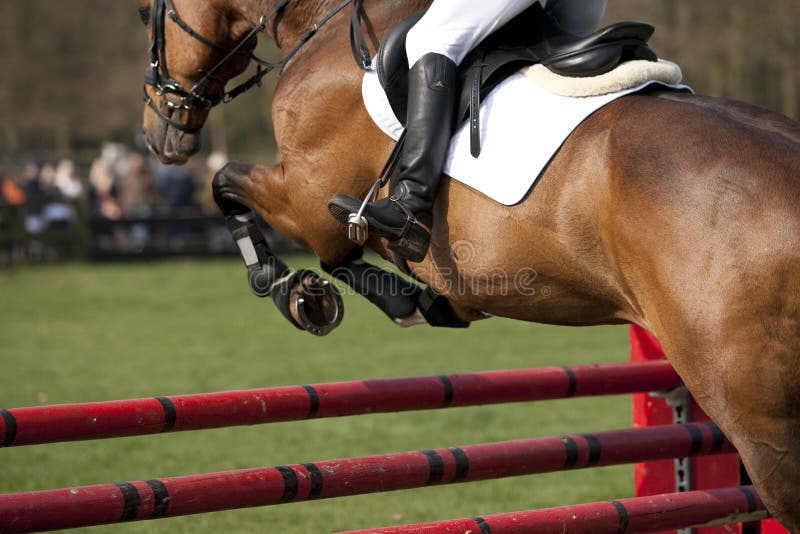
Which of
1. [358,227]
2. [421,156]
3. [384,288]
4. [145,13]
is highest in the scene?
[145,13]

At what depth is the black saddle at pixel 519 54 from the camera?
3271 mm

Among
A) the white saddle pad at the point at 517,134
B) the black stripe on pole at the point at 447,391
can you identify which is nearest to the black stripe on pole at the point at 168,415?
the black stripe on pole at the point at 447,391

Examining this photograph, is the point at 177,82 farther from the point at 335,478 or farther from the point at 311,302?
the point at 335,478

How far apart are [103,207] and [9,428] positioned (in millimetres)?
18621

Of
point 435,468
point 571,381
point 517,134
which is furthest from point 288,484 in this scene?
point 571,381

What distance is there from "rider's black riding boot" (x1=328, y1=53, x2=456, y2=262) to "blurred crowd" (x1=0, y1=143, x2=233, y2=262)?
15.8m

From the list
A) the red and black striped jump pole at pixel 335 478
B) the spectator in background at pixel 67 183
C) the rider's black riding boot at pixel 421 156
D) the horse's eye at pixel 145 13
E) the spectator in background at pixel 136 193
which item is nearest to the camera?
the red and black striped jump pole at pixel 335 478

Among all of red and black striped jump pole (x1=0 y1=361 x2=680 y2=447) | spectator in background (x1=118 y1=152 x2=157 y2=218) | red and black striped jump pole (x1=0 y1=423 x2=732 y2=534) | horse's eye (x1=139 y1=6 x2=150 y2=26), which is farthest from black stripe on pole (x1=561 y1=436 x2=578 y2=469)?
spectator in background (x1=118 y1=152 x2=157 y2=218)

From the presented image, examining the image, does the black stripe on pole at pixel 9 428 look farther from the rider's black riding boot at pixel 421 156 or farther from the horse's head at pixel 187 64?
the horse's head at pixel 187 64

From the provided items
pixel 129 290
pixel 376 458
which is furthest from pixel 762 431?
pixel 129 290

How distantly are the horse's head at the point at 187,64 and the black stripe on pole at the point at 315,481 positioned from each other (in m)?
1.73

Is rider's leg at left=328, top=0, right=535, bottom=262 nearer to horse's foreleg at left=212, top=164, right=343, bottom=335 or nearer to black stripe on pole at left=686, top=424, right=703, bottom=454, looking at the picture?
horse's foreleg at left=212, top=164, right=343, bottom=335

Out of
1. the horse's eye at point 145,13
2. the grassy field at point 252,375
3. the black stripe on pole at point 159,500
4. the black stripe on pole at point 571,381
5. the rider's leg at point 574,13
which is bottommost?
the grassy field at point 252,375

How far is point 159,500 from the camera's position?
126 inches
